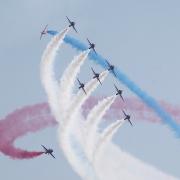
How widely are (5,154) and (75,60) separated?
12.0 meters

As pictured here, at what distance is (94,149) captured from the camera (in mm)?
56125

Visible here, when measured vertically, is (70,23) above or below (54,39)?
above

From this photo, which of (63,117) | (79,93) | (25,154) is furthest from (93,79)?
(25,154)

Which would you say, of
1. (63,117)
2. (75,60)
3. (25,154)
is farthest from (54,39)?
(25,154)

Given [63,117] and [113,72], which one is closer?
[63,117]

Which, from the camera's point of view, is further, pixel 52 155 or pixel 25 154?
pixel 52 155

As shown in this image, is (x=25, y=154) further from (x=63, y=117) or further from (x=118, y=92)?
(x=118, y=92)

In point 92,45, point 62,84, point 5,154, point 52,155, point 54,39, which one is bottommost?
point 5,154

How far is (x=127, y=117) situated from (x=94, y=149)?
608cm

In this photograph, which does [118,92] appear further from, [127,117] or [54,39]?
[54,39]

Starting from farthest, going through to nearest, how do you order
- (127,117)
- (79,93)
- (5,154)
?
1. (127,117)
2. (79,93)
3. (5,154)

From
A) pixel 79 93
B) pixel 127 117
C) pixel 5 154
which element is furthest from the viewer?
pixel 127 117

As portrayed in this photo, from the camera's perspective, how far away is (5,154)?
51.6m

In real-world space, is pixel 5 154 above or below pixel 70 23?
below
